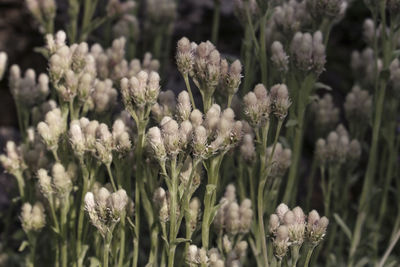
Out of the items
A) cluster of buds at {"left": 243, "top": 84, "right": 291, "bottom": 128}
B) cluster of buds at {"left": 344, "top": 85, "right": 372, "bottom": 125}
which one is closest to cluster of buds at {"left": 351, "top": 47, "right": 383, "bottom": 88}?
cluster of buds at {"left": 344, "top": 85, "right": 372, "bottom": 125}

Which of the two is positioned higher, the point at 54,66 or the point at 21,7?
the point at 21,7

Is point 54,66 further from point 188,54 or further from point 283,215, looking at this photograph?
point 283,215

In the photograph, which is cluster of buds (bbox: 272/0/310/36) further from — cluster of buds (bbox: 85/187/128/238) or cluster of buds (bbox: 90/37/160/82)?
cluster of buds (bbox: 85/187/128/238)

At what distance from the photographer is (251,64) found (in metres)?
2.53

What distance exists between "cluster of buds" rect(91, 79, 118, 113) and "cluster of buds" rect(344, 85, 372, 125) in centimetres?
101

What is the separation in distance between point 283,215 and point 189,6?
2579 mm

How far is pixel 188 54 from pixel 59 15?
7.49 ft

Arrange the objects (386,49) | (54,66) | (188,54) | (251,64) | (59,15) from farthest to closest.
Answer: (59,15) < (251,64) < (386,49) < (54,66) < (188,54)

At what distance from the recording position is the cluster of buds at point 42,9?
277cm

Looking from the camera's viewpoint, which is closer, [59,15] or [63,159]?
[63,159]

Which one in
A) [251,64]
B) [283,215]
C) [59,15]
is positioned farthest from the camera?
[59,15]

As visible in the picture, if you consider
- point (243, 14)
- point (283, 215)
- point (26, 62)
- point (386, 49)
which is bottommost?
point (283, 215)

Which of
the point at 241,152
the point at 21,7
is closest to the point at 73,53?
the point at 241,152

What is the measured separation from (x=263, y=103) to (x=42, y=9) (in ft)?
4.63
